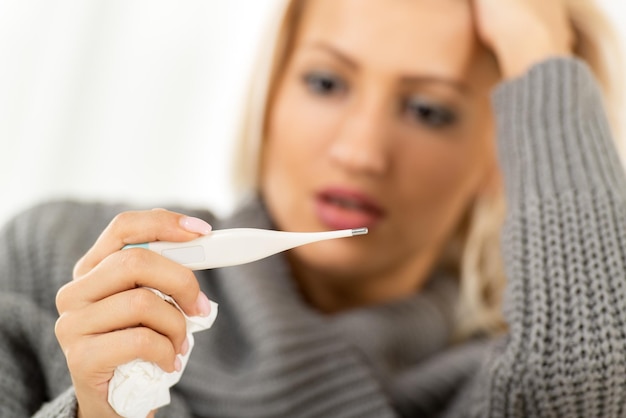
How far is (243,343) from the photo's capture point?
88 centimetres

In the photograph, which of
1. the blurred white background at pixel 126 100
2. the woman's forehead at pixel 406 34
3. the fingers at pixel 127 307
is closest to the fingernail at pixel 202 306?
the fingers at pixel 127 307

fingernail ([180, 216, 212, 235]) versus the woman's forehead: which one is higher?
the woman's forehead

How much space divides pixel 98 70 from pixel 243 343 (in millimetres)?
817

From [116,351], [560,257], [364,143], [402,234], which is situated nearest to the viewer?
[116,351]

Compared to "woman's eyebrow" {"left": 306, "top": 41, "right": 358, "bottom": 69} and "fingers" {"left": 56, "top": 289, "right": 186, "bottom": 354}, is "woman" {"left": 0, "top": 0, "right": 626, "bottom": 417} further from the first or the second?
"fingers" {"left": 56, "top": 289, "right": 186, "bottom": 354}

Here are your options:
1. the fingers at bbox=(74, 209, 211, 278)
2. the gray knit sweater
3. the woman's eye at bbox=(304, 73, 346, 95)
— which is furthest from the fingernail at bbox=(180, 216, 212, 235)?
the woman's eye at bbox=(304, 73, 346, 95)

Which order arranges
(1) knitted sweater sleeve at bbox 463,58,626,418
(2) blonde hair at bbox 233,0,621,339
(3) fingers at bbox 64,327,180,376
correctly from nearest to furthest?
(3) fingers at bbox 64,327,180,376
(1) knitted sweater sleeve at bbox 463,58,626,418
(2) blonde hair at bbox 233,0,621,339

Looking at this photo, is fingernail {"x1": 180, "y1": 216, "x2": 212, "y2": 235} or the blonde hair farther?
the blonde hair

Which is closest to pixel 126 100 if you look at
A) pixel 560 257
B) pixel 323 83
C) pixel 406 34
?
pixel 323 83

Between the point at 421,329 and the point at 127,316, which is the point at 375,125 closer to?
the point at 421,329

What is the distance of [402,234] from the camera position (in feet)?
3.22

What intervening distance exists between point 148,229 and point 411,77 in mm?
505

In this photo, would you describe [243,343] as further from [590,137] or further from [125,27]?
[125,27]

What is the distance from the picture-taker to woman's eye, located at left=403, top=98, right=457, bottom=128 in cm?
92
